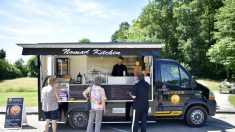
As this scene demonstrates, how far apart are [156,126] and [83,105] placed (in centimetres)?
252

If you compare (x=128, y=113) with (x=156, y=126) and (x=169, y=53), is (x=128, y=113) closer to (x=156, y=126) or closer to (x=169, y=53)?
(x=156, y=126)

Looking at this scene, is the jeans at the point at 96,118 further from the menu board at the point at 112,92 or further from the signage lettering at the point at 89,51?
the signage lettering at the point at 89,51

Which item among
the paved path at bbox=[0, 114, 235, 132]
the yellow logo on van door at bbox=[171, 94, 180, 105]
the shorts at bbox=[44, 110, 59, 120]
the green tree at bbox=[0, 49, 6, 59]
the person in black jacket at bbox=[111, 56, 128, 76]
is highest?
the green tree at bbox=[0, 49, 6, 59]

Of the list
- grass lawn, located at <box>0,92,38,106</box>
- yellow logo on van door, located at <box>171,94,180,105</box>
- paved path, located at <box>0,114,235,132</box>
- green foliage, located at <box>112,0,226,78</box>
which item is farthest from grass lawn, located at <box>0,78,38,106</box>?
green foliage, located at <box>112,0,226,78</box>

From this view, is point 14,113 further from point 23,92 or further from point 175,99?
point 23,92

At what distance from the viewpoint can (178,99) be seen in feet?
37.9

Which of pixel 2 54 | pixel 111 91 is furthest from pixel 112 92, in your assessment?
pixel 2 54

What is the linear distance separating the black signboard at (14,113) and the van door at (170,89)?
170 inches

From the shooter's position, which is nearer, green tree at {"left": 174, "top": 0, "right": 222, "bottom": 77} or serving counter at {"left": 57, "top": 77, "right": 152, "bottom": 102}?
serving counter at {"left": 57, "top": 77, "right": 152, "bottom": 102}

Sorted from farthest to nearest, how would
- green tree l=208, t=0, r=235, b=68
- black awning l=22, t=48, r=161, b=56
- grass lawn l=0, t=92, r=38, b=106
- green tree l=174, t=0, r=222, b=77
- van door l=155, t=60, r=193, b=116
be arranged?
green tree l=174, t=0, r=222, b=77, green tree l=208, t=0, r=235, b=68, grass lawn l=0, t=92, r=38, b=106, van door l=155, t=60, r=193, b=116, black awning l=22, t=48, r=161, b=56

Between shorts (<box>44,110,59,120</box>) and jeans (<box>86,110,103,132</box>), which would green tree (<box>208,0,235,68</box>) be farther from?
shorts (<box>44,110,59,120</box>)

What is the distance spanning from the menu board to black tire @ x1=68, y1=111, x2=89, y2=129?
0.47 meters

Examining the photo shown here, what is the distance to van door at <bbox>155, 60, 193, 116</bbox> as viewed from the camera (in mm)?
11477

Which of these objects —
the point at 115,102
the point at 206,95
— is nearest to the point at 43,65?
the point at 115,102
